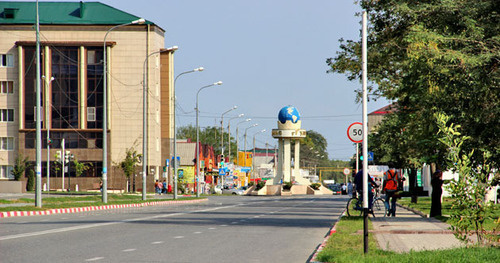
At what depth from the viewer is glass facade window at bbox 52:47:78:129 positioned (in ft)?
278

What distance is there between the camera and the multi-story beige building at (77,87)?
277 ft

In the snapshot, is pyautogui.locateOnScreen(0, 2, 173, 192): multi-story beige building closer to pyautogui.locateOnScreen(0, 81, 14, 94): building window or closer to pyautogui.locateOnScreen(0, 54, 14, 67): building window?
pyautogui.locateOnScreen(0, 54, 14, 67): building window

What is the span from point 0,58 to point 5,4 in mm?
7551

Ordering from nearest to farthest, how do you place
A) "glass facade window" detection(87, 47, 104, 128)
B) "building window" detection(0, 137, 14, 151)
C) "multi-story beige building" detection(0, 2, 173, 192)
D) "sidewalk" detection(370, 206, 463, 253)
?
"sidewalk" detection(370, 206, 463, 253) → "multi-story beige building" detection(0, 2, 173, 192) → "glass facade window" detection(87, 47, 104, 128) → "building window" detection(0, 137, 14, 151)

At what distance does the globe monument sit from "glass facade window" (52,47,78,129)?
24656 millimetres

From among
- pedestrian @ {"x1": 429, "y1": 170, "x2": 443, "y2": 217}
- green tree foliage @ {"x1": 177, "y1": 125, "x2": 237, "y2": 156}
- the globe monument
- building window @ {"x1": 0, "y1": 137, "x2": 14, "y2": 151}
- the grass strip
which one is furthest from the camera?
green tree foliage @ {"x1": 177, "y1": 125, "x2": 237, "y2": 156}

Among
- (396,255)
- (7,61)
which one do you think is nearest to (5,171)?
→ (7,61)

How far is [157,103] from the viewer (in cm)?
8812

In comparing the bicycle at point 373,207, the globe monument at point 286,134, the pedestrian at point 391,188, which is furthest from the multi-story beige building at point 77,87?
the pedestrian at point 391,188

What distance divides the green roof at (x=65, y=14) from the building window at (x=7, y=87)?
265 inches

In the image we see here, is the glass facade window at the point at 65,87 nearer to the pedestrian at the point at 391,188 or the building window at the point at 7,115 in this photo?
the building window at the point at 7,115

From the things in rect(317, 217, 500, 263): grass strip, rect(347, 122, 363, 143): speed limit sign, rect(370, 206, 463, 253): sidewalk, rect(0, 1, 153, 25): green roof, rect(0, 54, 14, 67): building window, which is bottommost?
rect(370, 206, 463, 253): sidewalk

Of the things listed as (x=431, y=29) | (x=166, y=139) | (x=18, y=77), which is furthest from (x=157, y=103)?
(x=431, y=29)

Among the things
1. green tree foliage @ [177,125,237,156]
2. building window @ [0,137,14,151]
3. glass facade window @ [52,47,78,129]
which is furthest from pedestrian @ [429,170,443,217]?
green tree foliage @ [177,125,237,156]
